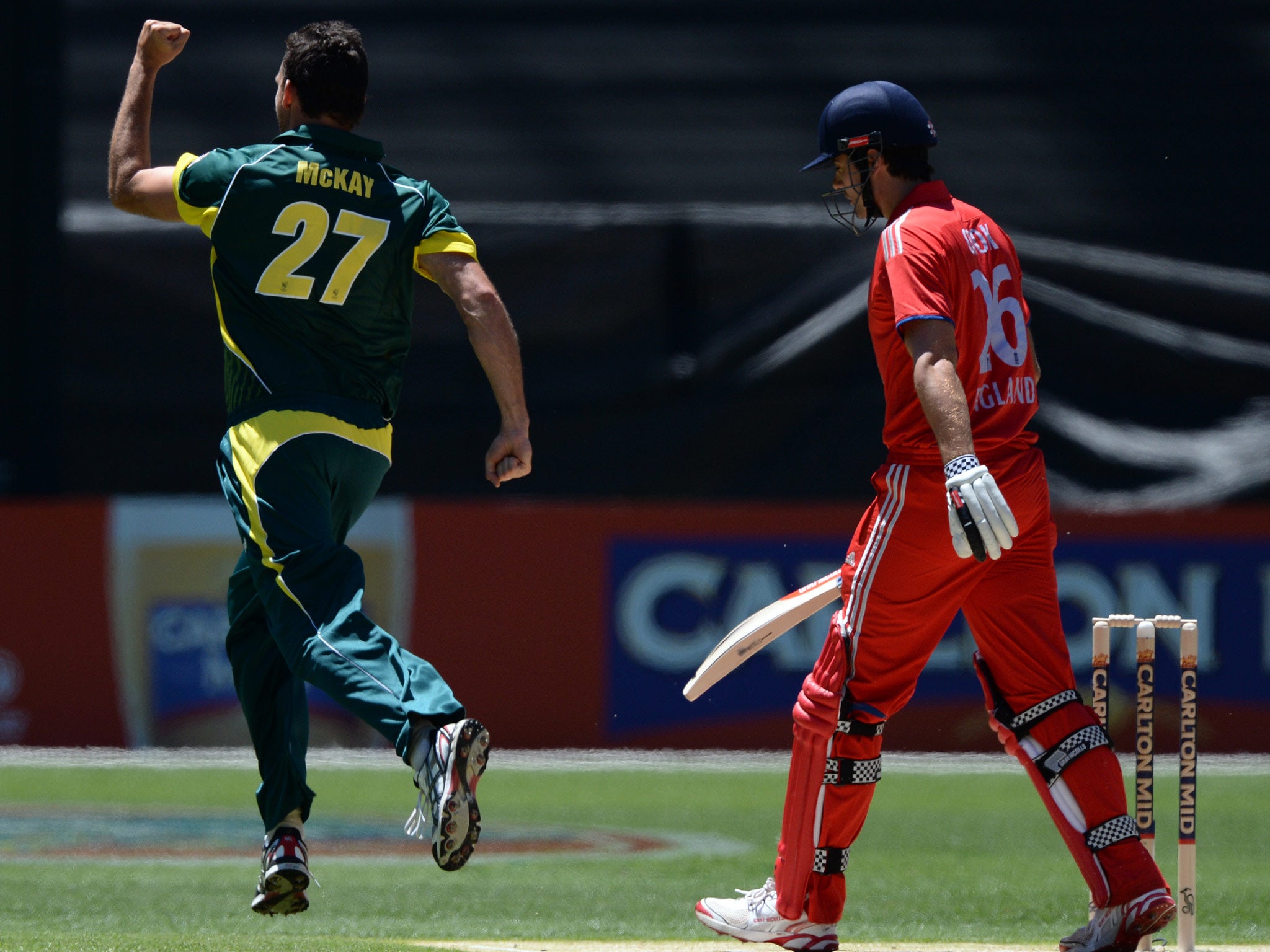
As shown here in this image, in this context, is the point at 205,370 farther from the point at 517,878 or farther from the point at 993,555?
the point at 993,555

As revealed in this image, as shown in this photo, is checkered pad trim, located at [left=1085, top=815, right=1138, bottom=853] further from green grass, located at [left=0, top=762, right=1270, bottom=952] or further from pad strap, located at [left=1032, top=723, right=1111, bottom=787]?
green grass, located at [left=0, top=762, right=1270, bottom=952]

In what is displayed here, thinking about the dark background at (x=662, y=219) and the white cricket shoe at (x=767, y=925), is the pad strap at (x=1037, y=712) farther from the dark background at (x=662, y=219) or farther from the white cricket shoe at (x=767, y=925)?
the dark background at (x=662, y=219)

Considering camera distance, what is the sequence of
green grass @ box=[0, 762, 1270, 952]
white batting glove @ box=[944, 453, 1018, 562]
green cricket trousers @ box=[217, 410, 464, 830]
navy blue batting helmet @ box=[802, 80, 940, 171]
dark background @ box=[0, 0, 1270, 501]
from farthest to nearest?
dark background @ box=[0, 0, 1270, 501]
green grass @ box=[0, 762, 1270, 952]
navy blue batting helmet @ box=[802, 80, 940, 171]
white batting glove @ box=[944, 453, 1018, 562]
green cricket trousers @ box=[217, 410, 464, 830]

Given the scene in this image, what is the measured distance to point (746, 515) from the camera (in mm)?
10148

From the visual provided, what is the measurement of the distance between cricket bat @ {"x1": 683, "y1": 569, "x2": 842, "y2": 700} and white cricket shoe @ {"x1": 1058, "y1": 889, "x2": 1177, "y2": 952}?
990 mm

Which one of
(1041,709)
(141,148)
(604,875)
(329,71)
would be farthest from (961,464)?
(604,875)

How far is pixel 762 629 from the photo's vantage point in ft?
14.9

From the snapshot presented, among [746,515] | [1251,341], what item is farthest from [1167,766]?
[1251,341]

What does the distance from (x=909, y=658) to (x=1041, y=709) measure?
341mm

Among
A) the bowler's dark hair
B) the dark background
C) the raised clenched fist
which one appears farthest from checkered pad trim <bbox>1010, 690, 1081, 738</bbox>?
the dark background

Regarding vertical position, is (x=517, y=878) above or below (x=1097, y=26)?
below

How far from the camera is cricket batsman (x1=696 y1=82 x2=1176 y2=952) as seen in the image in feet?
13.6

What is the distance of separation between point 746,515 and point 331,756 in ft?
8.73

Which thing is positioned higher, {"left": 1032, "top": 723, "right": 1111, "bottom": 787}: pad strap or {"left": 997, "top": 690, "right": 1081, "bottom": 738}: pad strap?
{"left": 997, "top": 690, "right": 1081, "bottom": 738}: pad strap
